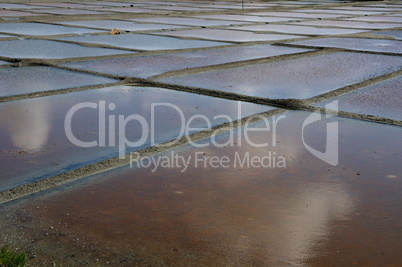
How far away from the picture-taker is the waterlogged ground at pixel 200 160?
48.0 inches

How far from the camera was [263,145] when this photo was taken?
1.88 m

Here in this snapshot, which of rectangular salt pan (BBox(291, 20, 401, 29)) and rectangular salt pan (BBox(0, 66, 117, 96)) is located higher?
rectangular salt pan (BBox(291, 20, 401, 29))

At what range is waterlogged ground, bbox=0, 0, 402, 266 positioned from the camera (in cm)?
122

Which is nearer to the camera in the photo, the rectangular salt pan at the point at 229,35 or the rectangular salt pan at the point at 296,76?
the rectangular salt pan at the point at 296,76

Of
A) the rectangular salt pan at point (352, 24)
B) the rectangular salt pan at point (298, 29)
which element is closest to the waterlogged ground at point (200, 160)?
the rectangular salt pan at point (298, 29)

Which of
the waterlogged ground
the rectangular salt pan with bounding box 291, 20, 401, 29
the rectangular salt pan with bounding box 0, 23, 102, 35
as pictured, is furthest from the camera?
the rectangular salt pan with bounding box 291, 20, 401, 29

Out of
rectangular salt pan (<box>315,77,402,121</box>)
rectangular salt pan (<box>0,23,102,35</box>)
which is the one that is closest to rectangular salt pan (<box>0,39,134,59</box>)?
rectangular salt pan (<box>0,23,102,35</box>)

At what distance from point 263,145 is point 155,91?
931 mm

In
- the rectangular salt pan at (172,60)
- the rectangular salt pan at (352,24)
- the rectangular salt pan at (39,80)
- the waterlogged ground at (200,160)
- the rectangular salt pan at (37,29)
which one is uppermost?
the rectangular salt pan at (352,24)

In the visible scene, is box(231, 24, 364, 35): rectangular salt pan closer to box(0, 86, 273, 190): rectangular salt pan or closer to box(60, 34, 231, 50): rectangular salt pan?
box(60, 34, 231, 50): rectangular salt pan

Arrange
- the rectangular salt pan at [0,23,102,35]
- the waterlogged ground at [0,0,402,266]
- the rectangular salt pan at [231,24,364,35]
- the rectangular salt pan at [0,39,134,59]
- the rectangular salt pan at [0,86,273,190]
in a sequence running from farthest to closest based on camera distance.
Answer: the rectangular salt pan at [231,24,364,35], the rectangular salt pan at [0,23,102,35], the rectangular salt pan at [0,39,134,59], the rectangular salt pan at [0,86,273,190], the waterlogged ground at [0,0,402,266]

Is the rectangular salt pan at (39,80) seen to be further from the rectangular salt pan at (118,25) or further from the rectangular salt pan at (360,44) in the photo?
the rectangular salt pan at (118,25)

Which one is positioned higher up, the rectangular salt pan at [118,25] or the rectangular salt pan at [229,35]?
the rectangular salt pan at [118,25]

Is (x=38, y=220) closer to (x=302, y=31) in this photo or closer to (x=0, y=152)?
(x=0, y=152)
